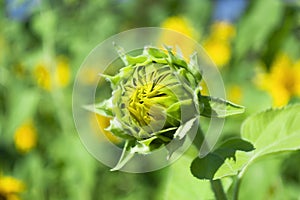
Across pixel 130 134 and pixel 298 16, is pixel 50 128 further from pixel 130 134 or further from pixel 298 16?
pixel 130 134

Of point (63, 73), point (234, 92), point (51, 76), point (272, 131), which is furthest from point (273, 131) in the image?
point (63, 73)

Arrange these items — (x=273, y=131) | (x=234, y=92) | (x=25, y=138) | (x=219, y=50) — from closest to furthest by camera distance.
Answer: (x=273, y=131)
(x=234, y=92)
(x=25, y=138)
(x=219, y=50)

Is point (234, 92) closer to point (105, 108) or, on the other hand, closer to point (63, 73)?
point (63, 73)

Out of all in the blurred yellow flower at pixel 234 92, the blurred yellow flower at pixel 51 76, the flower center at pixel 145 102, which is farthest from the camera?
the blurred yellow flower at pixel 51 76

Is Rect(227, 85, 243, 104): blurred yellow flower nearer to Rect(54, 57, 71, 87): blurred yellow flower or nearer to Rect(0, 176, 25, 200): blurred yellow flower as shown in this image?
Rect(54, 57, 71, 87): blurred yellow flower

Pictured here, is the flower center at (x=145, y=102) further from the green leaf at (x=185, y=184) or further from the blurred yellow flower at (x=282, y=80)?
the blurred yellow flower at (x=282, y=80)

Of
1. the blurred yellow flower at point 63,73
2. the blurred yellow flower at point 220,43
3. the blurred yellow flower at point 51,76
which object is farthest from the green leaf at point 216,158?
the blurred yellow flower at point 220,43

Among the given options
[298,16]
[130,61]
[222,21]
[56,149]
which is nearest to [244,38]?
[298,16]
